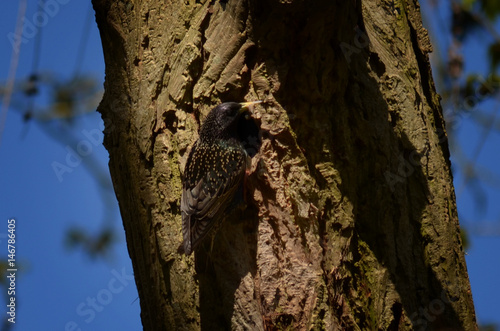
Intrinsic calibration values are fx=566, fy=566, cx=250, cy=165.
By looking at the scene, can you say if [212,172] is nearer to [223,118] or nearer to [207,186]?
[207,186]

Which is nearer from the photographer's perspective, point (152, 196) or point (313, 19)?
point (313, 19)

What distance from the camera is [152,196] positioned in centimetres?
360

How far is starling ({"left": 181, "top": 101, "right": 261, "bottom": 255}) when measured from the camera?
3377 mm

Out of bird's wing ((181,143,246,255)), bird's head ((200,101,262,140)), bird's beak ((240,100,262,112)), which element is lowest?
bird's wing ((181,143,246,255))

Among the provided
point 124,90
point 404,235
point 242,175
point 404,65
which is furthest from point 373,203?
point 124,90

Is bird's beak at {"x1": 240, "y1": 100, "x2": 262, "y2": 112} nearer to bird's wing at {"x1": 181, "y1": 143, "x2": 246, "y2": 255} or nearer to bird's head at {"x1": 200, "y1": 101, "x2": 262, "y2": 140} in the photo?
bird's head at {"x1": 200, "y1": 101, "x2": 262, "y2": 140}

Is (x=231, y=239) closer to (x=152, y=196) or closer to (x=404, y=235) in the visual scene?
A: (x=152, y=196)

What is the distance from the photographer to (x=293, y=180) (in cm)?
344

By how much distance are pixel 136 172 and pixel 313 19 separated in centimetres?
148

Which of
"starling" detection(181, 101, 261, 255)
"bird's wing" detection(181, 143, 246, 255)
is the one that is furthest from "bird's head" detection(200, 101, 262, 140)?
"bird's wing" detection(181, 143, 246, 255)

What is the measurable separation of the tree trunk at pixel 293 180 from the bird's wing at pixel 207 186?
3.8 inches

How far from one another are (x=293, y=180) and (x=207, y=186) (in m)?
0.56

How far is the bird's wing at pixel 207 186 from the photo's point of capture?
3.32 meters

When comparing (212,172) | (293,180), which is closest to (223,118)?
(212,172)
